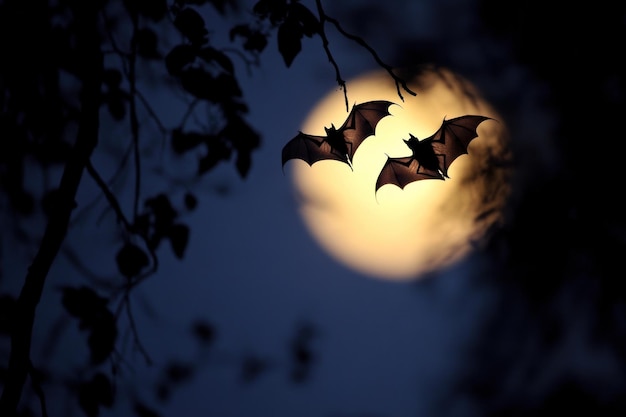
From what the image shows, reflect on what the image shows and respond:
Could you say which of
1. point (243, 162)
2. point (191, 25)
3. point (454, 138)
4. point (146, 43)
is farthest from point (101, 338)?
point (454, 138)

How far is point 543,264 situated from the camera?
4289mm

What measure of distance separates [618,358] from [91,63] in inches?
161

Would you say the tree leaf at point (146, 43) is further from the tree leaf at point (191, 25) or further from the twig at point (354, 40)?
the twig at point (354, 40)

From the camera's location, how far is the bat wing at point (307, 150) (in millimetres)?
2900

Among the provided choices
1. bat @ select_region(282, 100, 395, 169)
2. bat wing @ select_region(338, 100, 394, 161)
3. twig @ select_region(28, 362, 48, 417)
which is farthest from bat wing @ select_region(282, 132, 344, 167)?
twig @ select_region(28, 362, 48, 417)

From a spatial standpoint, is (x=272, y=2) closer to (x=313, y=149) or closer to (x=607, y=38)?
(x=313, y=149)

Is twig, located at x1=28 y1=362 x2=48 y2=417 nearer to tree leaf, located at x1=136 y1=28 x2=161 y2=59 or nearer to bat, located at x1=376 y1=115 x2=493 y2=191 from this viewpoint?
tree leaf, located at x1=136 y1=28 x2=161 y2=59

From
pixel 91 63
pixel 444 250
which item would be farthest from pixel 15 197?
pixel 444 250

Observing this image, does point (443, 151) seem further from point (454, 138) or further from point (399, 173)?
point (399, 173)

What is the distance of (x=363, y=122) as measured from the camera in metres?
3.04

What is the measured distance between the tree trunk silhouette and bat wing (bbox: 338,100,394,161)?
1381mm

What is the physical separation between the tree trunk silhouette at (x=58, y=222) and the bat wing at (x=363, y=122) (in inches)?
54.4

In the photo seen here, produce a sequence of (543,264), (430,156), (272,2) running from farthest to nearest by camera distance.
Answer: (543,264), (430,156), (272,2)

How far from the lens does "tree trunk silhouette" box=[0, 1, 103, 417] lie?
1.52 m
